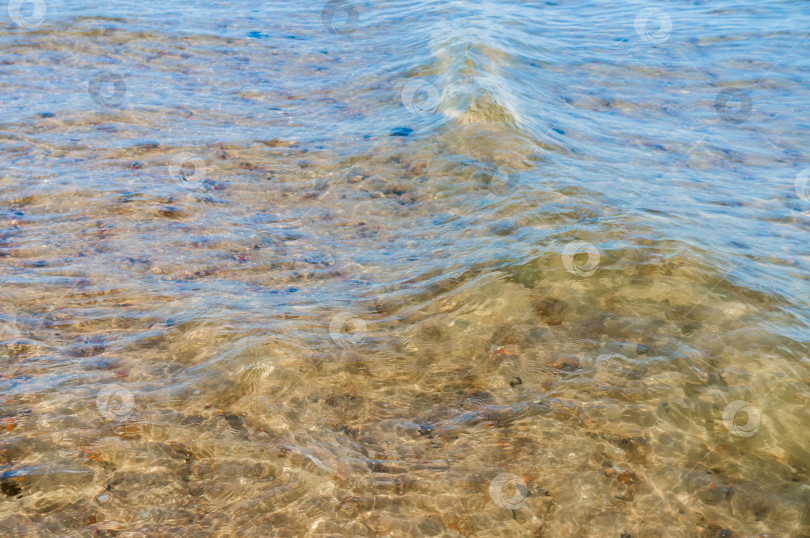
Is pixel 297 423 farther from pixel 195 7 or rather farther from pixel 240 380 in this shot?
pixel 195 7

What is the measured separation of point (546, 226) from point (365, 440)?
3.66m

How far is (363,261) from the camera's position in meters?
7.02

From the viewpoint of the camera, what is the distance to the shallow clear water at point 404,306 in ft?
14.2

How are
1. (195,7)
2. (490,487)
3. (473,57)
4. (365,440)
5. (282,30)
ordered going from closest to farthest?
1. (490,487)
2. (365,440)
3. (473,57)
4. (282,30)
5. (195,7)

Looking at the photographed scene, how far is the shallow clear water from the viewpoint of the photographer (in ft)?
14.2

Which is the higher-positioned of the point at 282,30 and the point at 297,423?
the point at 282,30

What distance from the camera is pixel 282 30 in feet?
51.7

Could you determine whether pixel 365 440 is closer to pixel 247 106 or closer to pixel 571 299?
pixel 571 299

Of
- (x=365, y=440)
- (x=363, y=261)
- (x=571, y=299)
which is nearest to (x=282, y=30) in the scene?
(x=363, y=261)

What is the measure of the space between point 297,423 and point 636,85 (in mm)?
10829

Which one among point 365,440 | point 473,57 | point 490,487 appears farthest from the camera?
point 473,57

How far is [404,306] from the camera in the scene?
621cm

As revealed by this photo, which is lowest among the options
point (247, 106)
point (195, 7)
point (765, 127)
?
point (765, 127)

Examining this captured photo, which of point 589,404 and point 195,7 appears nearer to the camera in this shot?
point 589,404
